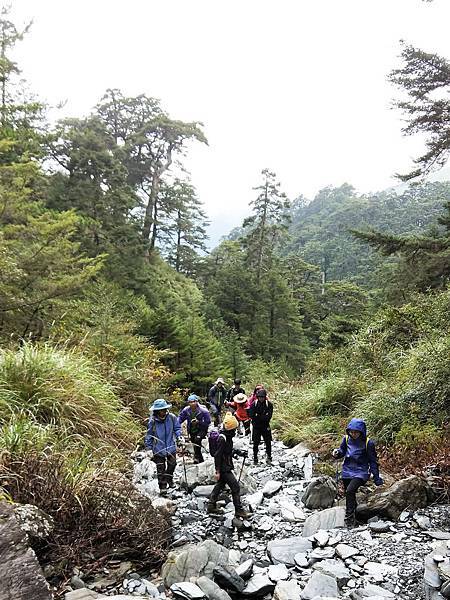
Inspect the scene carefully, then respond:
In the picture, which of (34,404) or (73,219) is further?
(73,219)

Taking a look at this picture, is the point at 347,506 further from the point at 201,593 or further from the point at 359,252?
the point at 359,252

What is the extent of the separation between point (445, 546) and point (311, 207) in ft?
326

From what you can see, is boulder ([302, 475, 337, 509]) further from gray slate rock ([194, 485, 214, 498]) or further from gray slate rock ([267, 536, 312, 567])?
gray slate rock ([194, 485, 214, 498])

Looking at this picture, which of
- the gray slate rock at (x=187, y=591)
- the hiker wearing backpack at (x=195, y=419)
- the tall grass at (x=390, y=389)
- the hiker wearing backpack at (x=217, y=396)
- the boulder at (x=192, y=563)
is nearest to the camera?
the gray slate rock at (x=187, y=591)

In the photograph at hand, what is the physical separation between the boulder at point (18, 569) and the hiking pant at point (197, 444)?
534 cm

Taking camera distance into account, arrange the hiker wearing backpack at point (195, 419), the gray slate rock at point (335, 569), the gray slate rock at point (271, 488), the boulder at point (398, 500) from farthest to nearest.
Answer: the hiker wearing backpack at point (195, 419) → the gray slate rock at point (271, 488) → the boulder at point (398, 500) → the gray slate rock at point (335, 569)

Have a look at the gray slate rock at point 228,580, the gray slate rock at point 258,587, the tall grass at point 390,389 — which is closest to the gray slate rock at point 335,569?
the gray slate rock at point 258,587

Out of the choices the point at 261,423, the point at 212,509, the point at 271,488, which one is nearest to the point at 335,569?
the point at 212,509

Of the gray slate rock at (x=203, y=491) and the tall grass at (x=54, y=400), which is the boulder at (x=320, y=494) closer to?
the gray slate rock at (x=203, y=491)

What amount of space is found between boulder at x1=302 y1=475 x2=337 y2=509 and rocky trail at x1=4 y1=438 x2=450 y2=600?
15mm

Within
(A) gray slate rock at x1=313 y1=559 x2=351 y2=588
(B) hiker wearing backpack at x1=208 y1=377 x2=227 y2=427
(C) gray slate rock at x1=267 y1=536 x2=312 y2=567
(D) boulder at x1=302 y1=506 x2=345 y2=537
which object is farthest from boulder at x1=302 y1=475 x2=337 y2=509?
(B) hiker wearing backpack at x1=208 y1=377 x2=227 y2=427

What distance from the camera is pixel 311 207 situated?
99.9 metres

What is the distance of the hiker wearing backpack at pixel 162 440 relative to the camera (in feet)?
23.1

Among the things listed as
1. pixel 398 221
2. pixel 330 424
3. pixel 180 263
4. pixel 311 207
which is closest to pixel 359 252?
pixel 398 221
